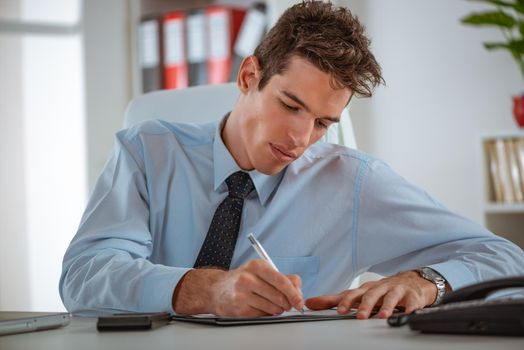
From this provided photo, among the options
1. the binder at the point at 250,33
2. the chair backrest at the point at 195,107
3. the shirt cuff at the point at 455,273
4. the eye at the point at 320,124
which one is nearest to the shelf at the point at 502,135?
the binder at the point at 250,33

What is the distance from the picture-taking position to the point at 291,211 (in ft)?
4.82

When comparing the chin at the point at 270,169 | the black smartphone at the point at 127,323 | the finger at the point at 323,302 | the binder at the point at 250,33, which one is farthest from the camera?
the binder at the point at 250,33

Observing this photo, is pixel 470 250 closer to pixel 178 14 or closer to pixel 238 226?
pixel 238 226

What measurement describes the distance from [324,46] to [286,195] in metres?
0.31

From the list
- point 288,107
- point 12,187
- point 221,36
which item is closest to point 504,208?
point 221,36

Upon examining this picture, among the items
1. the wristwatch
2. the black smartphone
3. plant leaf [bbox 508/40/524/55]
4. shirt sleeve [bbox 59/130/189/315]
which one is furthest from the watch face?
plant leaf [bbox 508/40/524/55]

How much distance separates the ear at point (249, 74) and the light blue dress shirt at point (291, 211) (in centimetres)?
13

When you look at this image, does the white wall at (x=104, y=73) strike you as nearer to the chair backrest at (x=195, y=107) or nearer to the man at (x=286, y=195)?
the chair backrest at (x=195, y=107)

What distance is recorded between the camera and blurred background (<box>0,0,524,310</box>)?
3.06m

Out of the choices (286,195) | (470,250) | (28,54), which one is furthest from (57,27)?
(470,250)

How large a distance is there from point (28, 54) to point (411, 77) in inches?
76.8

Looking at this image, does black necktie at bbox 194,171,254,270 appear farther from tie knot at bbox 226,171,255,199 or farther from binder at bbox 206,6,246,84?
binder at bbox 206,6,246,84

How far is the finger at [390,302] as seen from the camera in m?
0.99

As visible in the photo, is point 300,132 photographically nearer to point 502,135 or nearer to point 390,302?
point 390,302
